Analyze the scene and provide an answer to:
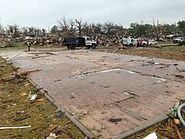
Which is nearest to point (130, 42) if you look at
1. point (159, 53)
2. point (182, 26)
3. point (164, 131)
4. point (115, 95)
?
point (159, 53)

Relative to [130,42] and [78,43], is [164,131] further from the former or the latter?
[130,42]

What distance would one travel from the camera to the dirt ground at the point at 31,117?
588cm

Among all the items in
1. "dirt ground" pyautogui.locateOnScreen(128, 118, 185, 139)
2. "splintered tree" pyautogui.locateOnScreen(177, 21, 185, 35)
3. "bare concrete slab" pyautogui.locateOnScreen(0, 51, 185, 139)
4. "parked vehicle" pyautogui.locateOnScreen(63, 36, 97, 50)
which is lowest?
"dirt ground" pyautogui.locateOnScreen(128, 118, 185, 139)

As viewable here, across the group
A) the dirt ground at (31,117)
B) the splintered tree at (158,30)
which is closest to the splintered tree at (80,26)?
the splintered tree at (158,30)

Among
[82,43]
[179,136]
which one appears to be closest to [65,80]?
[179,136]

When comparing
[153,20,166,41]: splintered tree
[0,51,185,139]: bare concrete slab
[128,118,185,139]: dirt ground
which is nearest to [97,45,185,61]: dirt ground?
[0,51,185,139]: bare concrete slab

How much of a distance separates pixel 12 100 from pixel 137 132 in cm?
524

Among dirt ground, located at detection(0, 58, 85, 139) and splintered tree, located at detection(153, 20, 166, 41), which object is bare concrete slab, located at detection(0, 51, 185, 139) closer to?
dirt ground, located at detection(0, 58, 85, 139)

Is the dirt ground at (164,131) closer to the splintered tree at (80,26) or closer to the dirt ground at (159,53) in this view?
the dirt ground at (159,53)

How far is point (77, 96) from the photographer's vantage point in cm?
853

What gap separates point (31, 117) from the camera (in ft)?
23.4

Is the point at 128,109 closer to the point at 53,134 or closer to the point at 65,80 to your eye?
the point at 53,134

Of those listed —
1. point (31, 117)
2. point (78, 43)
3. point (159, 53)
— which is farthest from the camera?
point (78, 43)

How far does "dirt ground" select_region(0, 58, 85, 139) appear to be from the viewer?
5.88m
